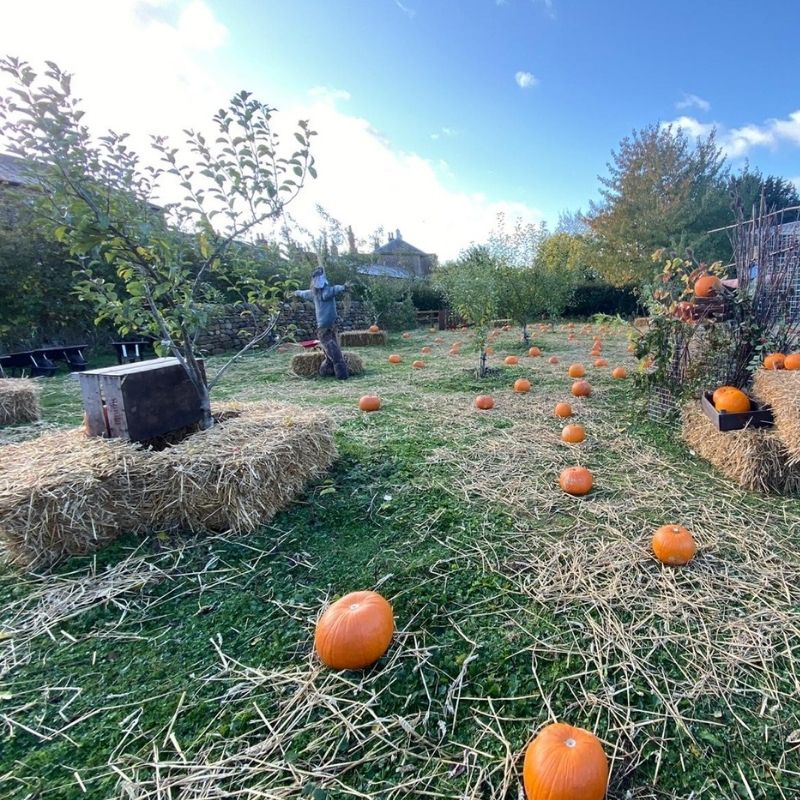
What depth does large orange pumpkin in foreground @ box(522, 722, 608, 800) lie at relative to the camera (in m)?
1.15

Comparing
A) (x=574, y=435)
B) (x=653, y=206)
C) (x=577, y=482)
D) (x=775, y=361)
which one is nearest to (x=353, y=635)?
(x=577, y=482)

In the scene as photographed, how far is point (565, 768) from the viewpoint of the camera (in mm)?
A: 1169

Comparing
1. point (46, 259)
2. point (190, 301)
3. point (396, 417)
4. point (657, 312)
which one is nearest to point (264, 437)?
point (190, 301)

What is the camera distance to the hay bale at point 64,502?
2285mm

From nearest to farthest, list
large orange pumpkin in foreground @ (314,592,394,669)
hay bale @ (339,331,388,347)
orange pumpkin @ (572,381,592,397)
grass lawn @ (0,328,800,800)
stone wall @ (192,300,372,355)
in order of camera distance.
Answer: grass lawn @ (0,328,800,800), large orange pumpkin in foreground @ (314,592,394,669), orange pumpkin @ (572,381,592,397), stone wall @ (192,300,372,355), hay bale @ (339,331,388,347)

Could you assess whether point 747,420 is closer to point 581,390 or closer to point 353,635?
point 581,390

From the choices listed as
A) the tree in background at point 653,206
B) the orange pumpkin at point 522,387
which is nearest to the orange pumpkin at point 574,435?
the orange pumpkin at point 522,387

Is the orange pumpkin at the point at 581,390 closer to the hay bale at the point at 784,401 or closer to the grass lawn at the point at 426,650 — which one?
the hay bale at the point at 784,401

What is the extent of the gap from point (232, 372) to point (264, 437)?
270 inches

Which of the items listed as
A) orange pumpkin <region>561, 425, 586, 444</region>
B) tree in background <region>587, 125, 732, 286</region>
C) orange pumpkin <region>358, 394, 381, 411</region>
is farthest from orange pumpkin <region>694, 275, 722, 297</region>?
tree in background <region>587, 125, 732, 286</region>

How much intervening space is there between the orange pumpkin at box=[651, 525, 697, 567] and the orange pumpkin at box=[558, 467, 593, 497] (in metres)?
0.73

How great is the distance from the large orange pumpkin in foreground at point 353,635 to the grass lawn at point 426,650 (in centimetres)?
7

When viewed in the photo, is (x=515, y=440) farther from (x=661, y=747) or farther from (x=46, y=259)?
(x=46, y=259)

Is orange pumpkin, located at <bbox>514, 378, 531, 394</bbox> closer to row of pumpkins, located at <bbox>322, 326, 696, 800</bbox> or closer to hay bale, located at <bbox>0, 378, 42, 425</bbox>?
row of pumpkins, located at <bbox>322, 326, 696, 800</bbox>
